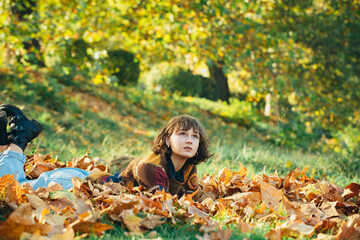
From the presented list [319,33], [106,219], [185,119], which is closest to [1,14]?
[185,119]

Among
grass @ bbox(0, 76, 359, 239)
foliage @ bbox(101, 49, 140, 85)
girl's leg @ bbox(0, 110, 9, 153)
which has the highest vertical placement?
foliage @ bbox(101, 49, 140, 85)

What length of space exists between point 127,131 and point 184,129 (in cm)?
475

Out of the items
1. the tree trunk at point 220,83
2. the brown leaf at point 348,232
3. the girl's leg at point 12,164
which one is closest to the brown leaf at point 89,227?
the brown leaf at point 348,232

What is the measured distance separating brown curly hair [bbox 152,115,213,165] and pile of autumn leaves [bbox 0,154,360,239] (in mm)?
300

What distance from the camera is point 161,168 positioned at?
8.72 feet

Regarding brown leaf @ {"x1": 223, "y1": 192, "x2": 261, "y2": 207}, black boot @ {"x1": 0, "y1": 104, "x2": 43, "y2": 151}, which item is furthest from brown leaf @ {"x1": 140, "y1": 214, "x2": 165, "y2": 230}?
black boot @ {"x1": 0, "y1": 104, "x2": 43, "y2": 151}

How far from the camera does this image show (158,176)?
256 centimetres

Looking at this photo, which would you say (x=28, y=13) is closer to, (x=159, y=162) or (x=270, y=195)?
(x=159, y=162)

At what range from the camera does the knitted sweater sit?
2561mm

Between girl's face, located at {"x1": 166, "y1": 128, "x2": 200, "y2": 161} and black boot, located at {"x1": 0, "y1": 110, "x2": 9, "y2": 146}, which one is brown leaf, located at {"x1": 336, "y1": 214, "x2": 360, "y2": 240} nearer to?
girl's face, located at {"x1": 166, "y1": 128, "x2": 200, "y2": 161}

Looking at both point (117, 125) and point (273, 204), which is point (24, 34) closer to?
point (117, 125)

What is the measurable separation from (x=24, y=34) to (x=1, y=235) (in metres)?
4.97

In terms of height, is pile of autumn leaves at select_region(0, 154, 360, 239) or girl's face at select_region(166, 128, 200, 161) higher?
girl's face at select_region(166, 128, 200, 161)

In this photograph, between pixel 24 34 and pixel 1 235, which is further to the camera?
pixel 24 34
